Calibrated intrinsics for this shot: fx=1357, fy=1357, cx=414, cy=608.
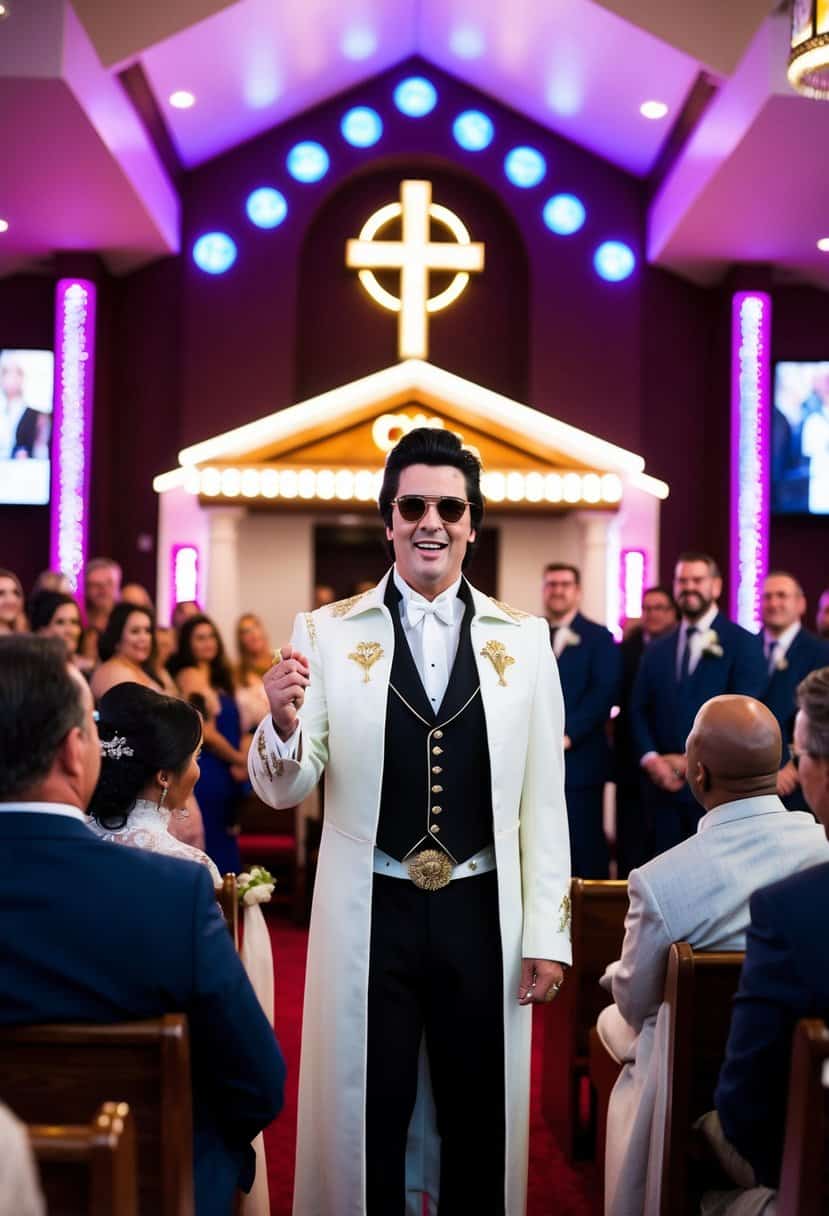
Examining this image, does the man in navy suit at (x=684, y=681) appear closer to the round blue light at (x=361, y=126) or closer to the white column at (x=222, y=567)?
the white column at (x=222, y=567)

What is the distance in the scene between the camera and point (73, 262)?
39.2ft

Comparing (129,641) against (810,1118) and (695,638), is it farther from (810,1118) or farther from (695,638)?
(810,1118)

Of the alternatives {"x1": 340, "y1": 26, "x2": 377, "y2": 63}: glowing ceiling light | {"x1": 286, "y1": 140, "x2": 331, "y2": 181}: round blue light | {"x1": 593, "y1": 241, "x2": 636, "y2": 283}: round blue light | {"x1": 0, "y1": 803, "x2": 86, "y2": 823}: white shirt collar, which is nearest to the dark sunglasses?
{"x1": 0, "y1": 803, "x2": 86, "y2": 823}: white shirt collar

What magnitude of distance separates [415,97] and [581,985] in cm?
1070

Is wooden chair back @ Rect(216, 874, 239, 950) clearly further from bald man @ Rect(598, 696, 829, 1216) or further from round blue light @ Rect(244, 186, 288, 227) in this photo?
round blue light @ Rect(244, 186, 288, 227)

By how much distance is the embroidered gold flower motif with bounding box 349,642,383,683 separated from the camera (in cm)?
295

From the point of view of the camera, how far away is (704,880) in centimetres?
292

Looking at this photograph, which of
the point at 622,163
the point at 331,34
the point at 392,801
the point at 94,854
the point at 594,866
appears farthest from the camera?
the point at 622,163

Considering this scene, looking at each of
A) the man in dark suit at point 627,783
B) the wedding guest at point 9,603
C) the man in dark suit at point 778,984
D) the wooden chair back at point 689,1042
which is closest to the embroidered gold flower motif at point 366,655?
the wooden chair back at point 689,1042

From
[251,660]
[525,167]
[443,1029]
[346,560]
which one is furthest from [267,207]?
[443,1029]

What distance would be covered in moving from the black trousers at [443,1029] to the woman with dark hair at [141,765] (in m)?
0.66

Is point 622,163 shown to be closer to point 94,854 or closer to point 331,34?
point 331,34

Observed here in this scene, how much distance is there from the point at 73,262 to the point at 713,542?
625cm

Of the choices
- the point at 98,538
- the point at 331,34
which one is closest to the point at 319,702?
the point at 98,538
